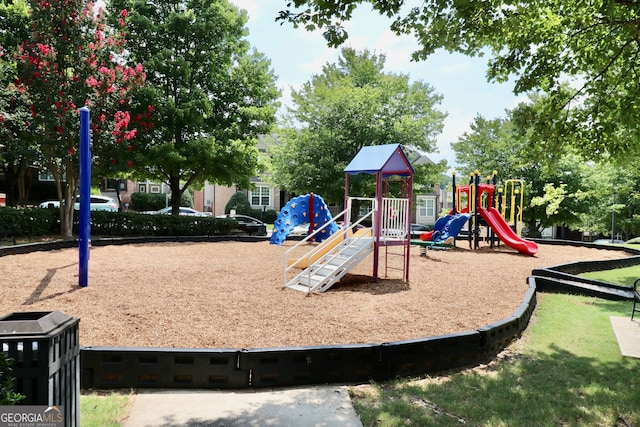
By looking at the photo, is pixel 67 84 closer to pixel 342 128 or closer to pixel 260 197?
pixel 342 128

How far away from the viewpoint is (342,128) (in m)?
25.7

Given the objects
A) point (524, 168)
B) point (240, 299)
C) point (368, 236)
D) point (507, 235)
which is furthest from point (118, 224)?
point (524, 168)

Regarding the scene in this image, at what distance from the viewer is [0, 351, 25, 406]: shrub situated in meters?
2.62

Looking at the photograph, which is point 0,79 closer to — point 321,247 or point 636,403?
point 321,247

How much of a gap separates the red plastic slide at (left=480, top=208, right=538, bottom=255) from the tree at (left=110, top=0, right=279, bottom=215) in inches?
450

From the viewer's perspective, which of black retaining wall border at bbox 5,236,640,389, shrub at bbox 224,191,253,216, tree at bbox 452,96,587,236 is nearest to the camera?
black retaining wall border at bbox 5,236,640,389

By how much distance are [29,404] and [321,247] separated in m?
8.76

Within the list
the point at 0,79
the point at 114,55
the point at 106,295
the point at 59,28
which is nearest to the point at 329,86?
the point at 114,55

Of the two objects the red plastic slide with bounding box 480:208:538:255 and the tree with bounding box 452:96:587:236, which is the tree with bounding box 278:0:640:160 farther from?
the tree with bounding box 452:96:587:236

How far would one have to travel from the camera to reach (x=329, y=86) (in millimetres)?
28109

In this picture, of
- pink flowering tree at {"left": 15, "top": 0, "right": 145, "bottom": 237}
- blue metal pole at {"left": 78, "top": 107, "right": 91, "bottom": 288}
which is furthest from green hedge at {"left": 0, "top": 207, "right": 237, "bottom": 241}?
blue metal pole at {"left": 78, "top": 107, "right": 91, "bottom": 288}

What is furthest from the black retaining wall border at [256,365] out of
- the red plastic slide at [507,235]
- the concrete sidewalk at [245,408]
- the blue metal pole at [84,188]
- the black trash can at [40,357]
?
the red plastic slide at [507,235]

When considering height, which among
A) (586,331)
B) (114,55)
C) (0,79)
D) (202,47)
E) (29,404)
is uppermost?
(202,47)

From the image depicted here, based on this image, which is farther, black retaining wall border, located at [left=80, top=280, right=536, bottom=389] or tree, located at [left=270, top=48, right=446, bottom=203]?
tree, located at [left=270, top=48, right=446, bottom=203]
